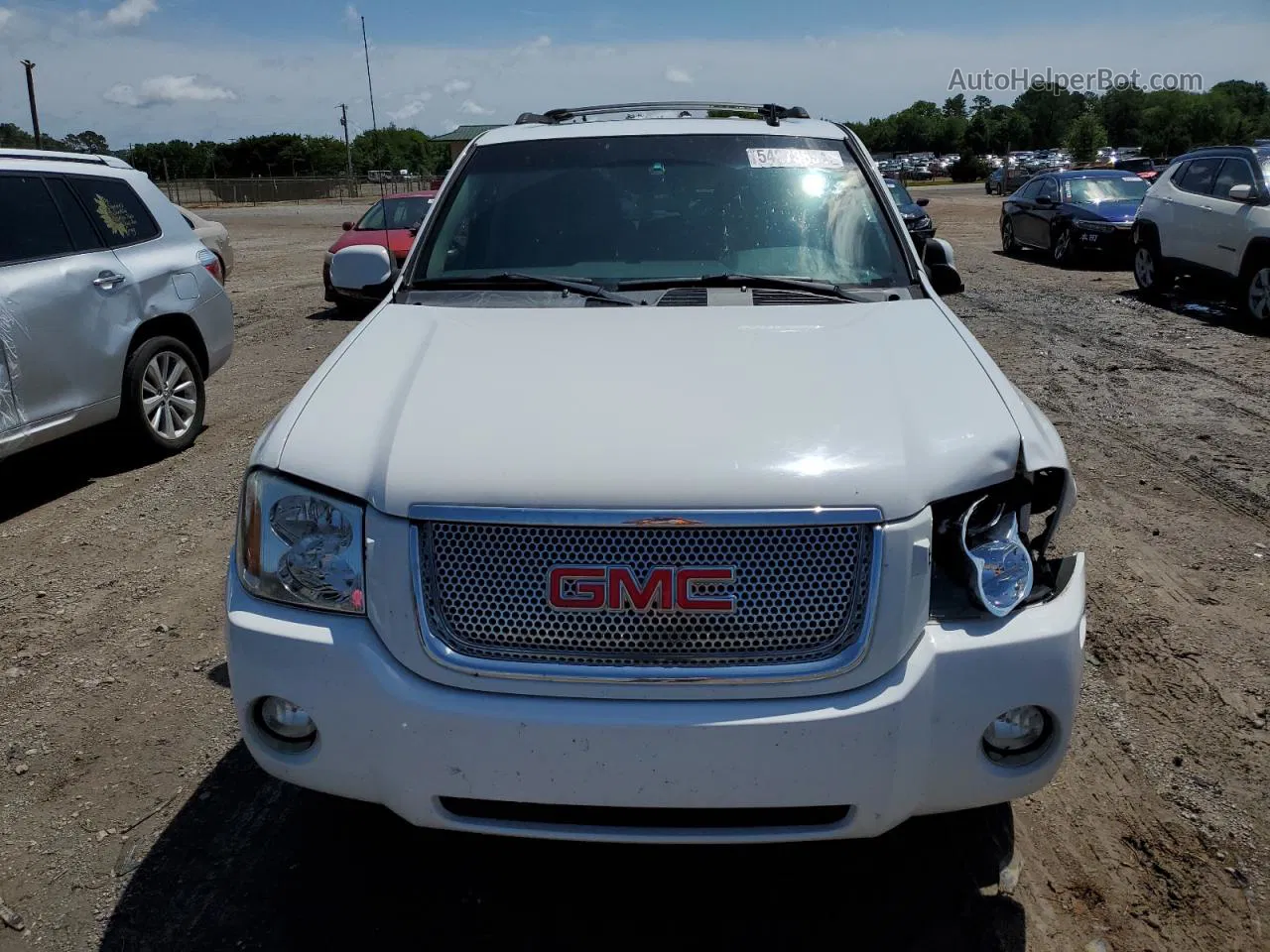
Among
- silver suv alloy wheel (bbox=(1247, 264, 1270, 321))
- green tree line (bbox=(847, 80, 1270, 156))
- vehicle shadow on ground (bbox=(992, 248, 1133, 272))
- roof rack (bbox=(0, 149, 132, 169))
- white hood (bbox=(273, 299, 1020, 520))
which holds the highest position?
green tree line (bbox=(847, 80, 1270, 156))

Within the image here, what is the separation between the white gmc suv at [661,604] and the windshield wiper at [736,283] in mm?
803

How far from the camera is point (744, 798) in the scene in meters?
2.29

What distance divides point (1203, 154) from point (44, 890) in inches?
543

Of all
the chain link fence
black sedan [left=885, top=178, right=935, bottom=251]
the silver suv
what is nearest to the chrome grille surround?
the silver suv

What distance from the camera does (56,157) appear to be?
655cm

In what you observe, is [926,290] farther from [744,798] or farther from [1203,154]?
[1203,154]

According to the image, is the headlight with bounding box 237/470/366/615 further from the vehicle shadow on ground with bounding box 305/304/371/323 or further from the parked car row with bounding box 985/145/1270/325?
the vehicle shadow on ground with bounding box 305/304/371/323

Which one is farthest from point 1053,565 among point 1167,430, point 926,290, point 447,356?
point 1167,430

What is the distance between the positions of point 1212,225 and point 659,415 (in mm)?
11414

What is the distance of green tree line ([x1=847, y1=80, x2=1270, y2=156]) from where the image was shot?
78500mm

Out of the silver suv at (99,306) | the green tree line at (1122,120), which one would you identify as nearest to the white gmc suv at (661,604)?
the silver suv at (99,306)

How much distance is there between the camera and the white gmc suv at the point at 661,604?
7.52ft

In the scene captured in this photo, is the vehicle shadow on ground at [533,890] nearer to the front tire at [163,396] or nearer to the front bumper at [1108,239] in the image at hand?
Result: the front tire at [163,396]

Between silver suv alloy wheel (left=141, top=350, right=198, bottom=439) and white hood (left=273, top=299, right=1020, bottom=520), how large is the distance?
4221 mm
